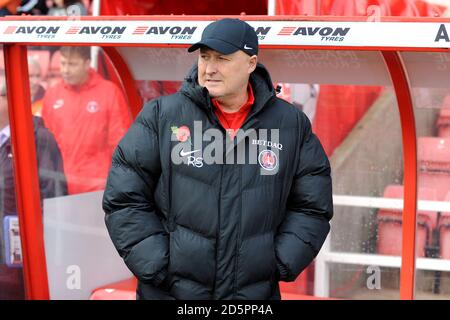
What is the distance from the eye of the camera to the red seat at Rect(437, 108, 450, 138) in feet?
13.6

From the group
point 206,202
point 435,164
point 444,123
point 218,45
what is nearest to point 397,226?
point 435,164

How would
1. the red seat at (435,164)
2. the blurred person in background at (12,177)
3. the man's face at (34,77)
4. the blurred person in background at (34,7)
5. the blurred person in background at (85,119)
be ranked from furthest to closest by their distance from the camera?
the blurred person in background at (34,7) < the blurred person in background at (85,119) < the man's face at (34,77) < the blurred person in background at (12,177) < the red seat at (435,164)

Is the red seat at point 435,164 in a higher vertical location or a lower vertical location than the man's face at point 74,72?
lower

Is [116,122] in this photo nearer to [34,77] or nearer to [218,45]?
[34,77]

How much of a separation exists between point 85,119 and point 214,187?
2.03m

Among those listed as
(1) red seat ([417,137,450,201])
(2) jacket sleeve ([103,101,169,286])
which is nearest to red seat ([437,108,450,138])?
(1) red seat ([417,137,450,201])

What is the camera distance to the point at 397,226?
4.38 meters

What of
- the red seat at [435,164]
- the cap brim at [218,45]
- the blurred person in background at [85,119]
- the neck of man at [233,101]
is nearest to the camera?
the cap brim at [218,45]

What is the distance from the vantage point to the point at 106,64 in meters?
4.85

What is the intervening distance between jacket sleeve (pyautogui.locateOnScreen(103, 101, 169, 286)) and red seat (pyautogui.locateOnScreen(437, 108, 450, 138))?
5.39 ft

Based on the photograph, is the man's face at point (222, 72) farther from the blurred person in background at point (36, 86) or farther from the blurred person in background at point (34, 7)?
the blurred person in background at point (34, 7)

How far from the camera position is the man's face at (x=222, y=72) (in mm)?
3037

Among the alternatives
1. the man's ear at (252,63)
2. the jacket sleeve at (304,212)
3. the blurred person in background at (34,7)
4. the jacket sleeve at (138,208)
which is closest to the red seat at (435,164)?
the jacket sleeve at (304,212)

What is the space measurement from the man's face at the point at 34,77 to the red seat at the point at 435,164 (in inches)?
78.2
